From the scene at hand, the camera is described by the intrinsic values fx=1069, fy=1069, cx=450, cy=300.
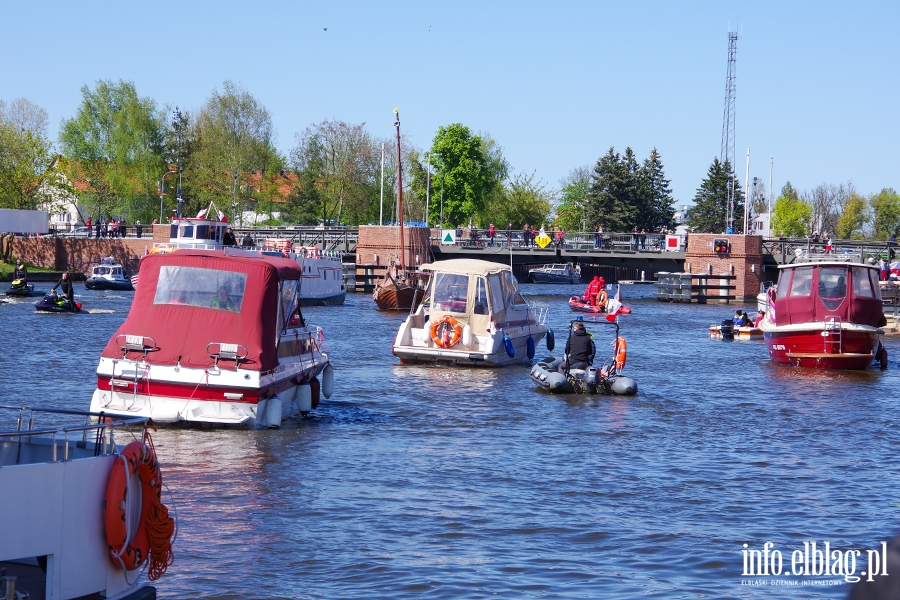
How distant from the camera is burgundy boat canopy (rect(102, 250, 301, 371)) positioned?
18.0 m

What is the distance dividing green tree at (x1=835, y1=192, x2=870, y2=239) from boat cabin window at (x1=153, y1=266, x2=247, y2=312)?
121 meters

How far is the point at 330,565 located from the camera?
11.8 m

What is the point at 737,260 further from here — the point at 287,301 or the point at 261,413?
the point at 261,413

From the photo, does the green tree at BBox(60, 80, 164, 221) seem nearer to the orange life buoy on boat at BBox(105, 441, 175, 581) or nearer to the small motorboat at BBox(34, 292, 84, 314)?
the small motorboat at BBox(34, 292, 84, 314)

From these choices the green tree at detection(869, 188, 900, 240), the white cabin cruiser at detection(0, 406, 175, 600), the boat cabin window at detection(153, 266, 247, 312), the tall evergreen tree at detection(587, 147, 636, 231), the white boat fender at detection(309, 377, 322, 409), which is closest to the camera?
the white cabin cruiser at detection(0, 406, 175, 600)

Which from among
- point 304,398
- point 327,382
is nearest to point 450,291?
point 327,382

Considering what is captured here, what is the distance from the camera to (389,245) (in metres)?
71.1

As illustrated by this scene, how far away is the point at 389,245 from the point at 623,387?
154ft

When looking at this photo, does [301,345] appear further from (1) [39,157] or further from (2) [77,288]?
(1) [39,157]

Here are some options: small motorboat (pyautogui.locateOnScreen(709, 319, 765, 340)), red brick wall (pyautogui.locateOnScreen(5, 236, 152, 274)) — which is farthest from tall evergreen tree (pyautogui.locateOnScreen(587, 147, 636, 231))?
small motorboat (pyautogui.locateOnScreen(709, 319, 765, 340))

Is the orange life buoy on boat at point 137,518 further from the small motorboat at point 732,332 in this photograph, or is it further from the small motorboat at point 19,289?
the small motorboat at point 19,289

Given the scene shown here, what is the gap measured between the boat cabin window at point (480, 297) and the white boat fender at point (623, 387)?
5698mm

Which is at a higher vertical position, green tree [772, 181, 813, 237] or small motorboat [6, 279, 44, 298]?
green tree [772, 181, 813, 237]

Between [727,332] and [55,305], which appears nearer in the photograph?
[727,332]
